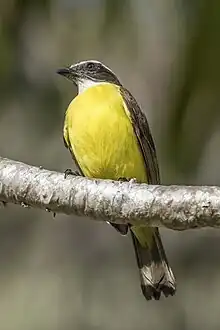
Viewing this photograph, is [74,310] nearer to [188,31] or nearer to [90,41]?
[90,41]

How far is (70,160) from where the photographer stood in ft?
20.1

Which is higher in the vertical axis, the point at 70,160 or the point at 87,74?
the point at 87,74

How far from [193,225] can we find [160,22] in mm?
2501

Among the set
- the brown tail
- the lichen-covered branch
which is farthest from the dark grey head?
the lichen-covered branch

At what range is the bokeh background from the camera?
4.48 meters

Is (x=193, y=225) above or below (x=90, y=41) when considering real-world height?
below

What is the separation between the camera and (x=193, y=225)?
237 cm

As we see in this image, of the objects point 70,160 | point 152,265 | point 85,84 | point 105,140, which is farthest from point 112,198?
point 70,160

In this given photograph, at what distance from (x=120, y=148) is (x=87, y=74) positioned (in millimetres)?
626

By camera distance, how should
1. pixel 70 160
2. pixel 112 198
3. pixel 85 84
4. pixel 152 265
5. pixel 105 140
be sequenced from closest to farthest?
pixel 112 198 < pixel 105 140 < pixel 152 265 < pixel 85 84 < pixel 70 160

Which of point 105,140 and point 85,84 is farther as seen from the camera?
point 85,84

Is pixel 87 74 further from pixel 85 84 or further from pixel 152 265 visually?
pixel 152 265

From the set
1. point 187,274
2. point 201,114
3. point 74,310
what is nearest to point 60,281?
point 74,310

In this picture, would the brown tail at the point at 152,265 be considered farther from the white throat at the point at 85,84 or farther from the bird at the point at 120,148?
the white throat at the point at 85,84
